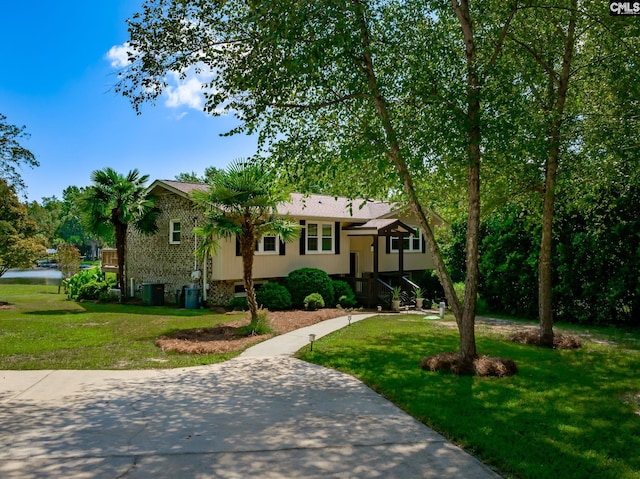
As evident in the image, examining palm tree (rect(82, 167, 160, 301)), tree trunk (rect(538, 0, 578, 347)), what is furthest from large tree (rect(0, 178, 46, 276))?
tree trunk (rect(538, 0, 578, 347))

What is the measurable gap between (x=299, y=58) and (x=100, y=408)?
18.4 feet

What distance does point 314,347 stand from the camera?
36.3 ft

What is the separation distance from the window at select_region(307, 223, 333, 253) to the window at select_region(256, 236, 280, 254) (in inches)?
66.2

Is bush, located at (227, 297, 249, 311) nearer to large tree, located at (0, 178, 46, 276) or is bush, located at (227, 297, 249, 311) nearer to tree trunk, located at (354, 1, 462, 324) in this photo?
large tree, located at (0, 178, 46, 276)

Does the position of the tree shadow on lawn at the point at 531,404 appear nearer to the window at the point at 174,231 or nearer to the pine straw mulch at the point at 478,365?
the pine straw mulch at the point at 478,365

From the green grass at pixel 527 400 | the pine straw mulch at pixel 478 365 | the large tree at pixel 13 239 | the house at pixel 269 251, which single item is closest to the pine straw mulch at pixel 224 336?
the green grass at pixel 527 400

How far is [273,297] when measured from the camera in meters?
18.3

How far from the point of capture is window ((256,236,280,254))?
19.8 m

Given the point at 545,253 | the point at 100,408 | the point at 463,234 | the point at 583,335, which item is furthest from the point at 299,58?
the point at 463,234

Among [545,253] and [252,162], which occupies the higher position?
[252,162]

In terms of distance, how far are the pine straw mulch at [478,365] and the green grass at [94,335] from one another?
413 cm

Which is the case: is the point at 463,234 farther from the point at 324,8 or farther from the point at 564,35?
the point at 324,8

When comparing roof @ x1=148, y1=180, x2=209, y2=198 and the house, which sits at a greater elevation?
roof @ x1=148, y1=180, x2=209, y2=198

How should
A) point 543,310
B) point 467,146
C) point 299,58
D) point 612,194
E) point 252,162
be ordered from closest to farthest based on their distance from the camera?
point 299,58, point 467,146, point 252,162, point 543,310, point 612,194
